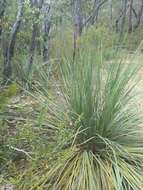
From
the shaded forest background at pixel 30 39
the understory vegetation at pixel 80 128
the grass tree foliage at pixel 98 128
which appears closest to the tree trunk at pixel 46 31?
the shaded forest background at pixel 30 39

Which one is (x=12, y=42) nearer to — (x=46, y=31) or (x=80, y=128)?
(x=46, y=31)

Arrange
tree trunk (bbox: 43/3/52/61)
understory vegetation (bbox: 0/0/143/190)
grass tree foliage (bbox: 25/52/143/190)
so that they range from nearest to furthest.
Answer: understory vegetation (bbox: 0/0/143/190) < grass tree foliage (bbox: 25/52/143/190) < tree trunk (bbox: 43/3/52/61)

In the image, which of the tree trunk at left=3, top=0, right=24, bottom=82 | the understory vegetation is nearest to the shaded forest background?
the tree trunk at left=3, top=0, right=24, bottom=82

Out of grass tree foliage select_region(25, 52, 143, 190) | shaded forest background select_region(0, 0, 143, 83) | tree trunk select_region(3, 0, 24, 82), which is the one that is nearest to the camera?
grass tree foliage select_region(25, 52, 143, 190)

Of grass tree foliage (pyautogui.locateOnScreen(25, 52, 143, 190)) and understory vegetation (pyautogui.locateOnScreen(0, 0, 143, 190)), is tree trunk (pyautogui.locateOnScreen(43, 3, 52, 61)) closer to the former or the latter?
understory vegetation (pyautogui.locateOnScreen(0, 0, 143, 190))

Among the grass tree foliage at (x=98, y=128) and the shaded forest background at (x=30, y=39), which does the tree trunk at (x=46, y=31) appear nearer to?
the shaded forest background at (x=30, y=39)

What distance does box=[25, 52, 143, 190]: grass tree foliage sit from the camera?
3.38 m

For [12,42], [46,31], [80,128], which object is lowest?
[80,128]

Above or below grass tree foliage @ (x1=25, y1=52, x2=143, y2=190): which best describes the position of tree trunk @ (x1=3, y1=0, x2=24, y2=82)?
above

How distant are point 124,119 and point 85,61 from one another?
26.6 inches

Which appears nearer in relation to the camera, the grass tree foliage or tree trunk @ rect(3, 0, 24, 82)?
the grass tree foliage

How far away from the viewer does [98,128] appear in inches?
148

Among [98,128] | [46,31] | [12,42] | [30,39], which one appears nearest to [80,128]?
[98,128]

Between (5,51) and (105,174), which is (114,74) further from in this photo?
(5,51)
